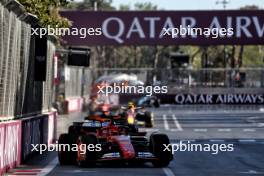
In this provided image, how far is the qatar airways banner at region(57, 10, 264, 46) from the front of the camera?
46000 millimetres

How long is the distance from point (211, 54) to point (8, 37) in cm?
10644

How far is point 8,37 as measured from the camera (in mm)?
19438

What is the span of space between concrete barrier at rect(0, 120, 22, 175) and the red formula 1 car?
1.29m

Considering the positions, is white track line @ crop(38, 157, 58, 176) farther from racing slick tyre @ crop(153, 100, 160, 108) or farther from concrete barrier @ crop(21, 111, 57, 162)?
racing slick tyre @ crop(153, 100, 160, 108)

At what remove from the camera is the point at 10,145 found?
63.3 feet

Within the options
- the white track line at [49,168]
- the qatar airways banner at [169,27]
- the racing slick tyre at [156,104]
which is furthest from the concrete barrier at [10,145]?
the racing slick tyre at [156,104]

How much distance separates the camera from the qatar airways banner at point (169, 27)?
46.0 m

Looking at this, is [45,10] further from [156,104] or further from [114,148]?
[156,104]

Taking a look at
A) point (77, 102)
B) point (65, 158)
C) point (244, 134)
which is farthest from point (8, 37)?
point (77, 102)

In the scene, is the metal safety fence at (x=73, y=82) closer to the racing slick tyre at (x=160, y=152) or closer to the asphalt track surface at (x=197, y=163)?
the asphalt track surface at (x=197, y=163)

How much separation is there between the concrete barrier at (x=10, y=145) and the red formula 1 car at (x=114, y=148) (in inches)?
50.9

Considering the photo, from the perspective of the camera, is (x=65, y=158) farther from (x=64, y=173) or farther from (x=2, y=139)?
(x=2, y=139)

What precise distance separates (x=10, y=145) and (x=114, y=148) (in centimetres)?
239

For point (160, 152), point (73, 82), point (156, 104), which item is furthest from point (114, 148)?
point (156, 104)
